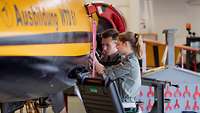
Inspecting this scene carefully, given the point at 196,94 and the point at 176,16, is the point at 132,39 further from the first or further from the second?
the point at 176,16

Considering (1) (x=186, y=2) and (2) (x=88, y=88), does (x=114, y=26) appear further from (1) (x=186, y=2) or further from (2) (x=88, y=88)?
(1) (x=186, y=2)

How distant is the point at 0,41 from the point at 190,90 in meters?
3.73

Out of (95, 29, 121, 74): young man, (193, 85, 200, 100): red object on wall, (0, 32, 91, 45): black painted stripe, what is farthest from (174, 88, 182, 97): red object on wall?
(0, 32, 91, 45): black painted stripe

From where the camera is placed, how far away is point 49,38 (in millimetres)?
1397

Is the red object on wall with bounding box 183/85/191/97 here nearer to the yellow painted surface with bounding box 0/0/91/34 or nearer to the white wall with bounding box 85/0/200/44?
the yellow painted surface with bounding box 0/0/91/34

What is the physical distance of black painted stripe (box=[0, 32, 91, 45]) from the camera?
1.21 meters

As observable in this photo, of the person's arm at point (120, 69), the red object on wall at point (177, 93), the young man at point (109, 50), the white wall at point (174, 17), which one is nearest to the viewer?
the person's arm at point (120, 69)

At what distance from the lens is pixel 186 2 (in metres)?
9.84

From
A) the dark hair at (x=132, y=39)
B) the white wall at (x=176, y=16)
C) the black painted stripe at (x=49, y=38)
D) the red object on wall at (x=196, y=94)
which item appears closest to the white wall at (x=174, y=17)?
the white wall at (x=176, y=16)

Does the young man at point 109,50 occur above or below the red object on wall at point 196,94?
above

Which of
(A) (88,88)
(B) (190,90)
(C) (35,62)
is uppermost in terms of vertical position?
(C) (35,62)

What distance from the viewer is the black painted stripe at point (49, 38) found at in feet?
3.97

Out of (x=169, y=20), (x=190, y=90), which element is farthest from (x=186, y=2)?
(x=190, y=90)

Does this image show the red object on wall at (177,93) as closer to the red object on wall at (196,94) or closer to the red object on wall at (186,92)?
the red object on wall at (186,92)
